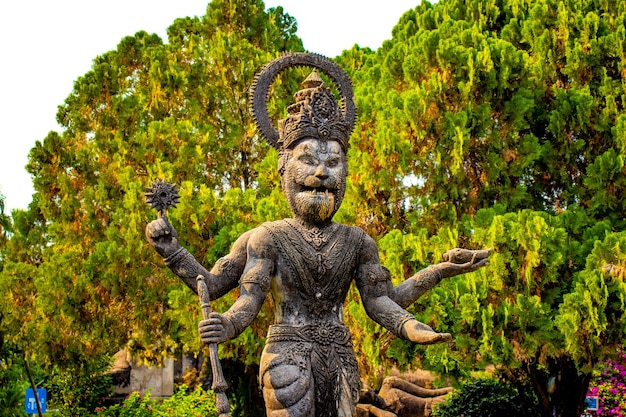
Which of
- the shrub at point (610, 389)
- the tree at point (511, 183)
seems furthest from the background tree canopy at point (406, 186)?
the shrub at point (610, 389)

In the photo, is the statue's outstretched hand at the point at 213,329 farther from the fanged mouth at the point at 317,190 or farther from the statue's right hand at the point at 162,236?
the fanged mouth at the point at 317,190

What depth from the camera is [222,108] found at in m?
16.2

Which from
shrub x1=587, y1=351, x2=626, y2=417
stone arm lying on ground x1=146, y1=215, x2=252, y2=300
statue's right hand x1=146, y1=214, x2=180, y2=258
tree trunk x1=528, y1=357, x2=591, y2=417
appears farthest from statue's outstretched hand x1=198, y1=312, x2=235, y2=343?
shrub x1=587, y1=351, x2=626, y2=417

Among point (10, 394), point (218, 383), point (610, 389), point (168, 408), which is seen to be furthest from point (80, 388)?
point (218, 383)

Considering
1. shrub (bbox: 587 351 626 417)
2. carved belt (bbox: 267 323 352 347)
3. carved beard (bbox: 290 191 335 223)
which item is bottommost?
shrub (bbox: 587 351 626 417)

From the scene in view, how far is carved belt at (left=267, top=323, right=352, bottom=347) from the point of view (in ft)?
17.7

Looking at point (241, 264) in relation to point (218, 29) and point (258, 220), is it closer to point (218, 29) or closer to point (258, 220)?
point (258, 220)

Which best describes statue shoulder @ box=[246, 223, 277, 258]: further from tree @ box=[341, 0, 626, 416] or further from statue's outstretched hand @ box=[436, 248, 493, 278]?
tree @ box=[341, 0, 626, 416]

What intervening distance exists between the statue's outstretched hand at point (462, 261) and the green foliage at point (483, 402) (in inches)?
360

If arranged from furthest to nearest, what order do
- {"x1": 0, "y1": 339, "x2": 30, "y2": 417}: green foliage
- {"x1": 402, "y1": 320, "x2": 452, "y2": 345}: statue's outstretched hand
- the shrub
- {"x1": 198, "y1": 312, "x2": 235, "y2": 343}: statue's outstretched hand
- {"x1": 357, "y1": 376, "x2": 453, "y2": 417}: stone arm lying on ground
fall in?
the shrub, {"x1": 357, "y1": 376, "x2": 453, "y2": 417}: stone arm lying on ground, {"x1": 0, "y1": 339, "x2": 30, "y2": 417}: green foliage, {"x1": 402, "y1": 320, "x2": 452, "y2": 345}: statue's outstretched hand, {"x1": 198, "y1": 312, "x2": 235, "y2": 343}: statue's outstretched hand

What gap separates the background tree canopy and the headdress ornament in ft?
17.8

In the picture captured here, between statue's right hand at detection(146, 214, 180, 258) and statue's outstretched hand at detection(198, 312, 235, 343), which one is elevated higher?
statue's right hand at detection(146, 214, 180, 258)

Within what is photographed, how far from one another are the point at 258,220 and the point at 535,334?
15.5ft

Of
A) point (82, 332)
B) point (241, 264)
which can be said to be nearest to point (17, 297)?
point (82, 332)
